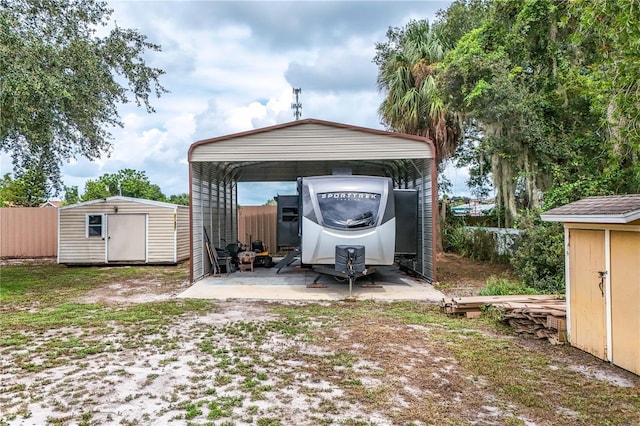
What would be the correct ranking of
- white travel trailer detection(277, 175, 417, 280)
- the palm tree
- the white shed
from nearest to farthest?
white travel trailer detection(277, 175, 417, 280) → the white shed → the palm tree

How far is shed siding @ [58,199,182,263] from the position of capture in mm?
13359

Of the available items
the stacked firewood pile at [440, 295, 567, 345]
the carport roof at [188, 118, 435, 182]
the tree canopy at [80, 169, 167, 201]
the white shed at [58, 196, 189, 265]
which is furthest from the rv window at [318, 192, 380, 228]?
the tree canopy at [80, 169, 167, 201]

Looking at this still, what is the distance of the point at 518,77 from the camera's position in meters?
10.7

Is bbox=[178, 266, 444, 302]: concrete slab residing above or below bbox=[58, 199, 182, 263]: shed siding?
below

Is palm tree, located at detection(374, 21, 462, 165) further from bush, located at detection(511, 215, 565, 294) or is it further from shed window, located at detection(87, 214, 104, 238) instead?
shed window, located at detection(87, 214, 104, 238)

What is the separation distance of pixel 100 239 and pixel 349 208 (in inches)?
349

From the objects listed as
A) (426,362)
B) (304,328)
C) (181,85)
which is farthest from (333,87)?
(426,362)

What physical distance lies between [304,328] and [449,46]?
12.4m

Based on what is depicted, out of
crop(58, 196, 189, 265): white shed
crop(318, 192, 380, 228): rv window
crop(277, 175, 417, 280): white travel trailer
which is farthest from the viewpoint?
crop(58, 196, 189, 265): white shed

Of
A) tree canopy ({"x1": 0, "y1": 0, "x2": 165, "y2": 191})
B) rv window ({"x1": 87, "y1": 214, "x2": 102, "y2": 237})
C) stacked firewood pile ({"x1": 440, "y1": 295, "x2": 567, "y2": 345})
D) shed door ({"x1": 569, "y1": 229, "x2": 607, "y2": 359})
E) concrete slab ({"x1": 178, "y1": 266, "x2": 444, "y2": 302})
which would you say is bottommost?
concrete slab ({"x1": 178, "y1": 266, "x2": 444, "y2": 302})

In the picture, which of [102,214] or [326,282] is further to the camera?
[102,214]

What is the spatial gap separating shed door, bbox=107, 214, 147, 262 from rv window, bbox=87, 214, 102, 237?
294 mm

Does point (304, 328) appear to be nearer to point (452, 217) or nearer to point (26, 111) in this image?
point (26, 111)

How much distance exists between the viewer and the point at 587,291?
4.75 meters
